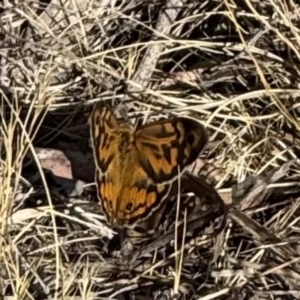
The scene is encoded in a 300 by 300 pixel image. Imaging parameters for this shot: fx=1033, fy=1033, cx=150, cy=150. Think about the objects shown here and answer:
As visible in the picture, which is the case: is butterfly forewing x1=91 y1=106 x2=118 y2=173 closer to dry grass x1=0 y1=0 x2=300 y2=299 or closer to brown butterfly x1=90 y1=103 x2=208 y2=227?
brown butterfly x1=90 y1=103 x2=208 y2=227

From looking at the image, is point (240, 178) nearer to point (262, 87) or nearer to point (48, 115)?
point (262, 87)

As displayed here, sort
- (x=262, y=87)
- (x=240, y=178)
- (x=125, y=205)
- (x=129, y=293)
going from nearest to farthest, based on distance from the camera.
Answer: (x=125, y=205), (x=129, y=293), (x=240, y=178), (x=262, y=87)

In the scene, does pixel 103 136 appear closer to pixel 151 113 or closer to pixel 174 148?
pixel 174 148

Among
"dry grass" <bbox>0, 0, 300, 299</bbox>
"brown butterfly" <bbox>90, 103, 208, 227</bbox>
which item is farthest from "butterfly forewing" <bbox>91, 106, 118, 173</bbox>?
"dry grass" <bbox>0, 0, 300, 299</bbox>

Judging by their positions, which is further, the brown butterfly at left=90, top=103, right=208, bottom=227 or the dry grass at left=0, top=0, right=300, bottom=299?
the dry grass at left=0, top=0, right=300, bottom=299

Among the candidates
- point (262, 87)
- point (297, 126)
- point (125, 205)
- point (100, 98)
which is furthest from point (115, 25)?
point (125, 205)

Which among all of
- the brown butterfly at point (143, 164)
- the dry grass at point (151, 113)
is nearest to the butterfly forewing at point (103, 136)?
the brown butterfly at point (143, 164)
